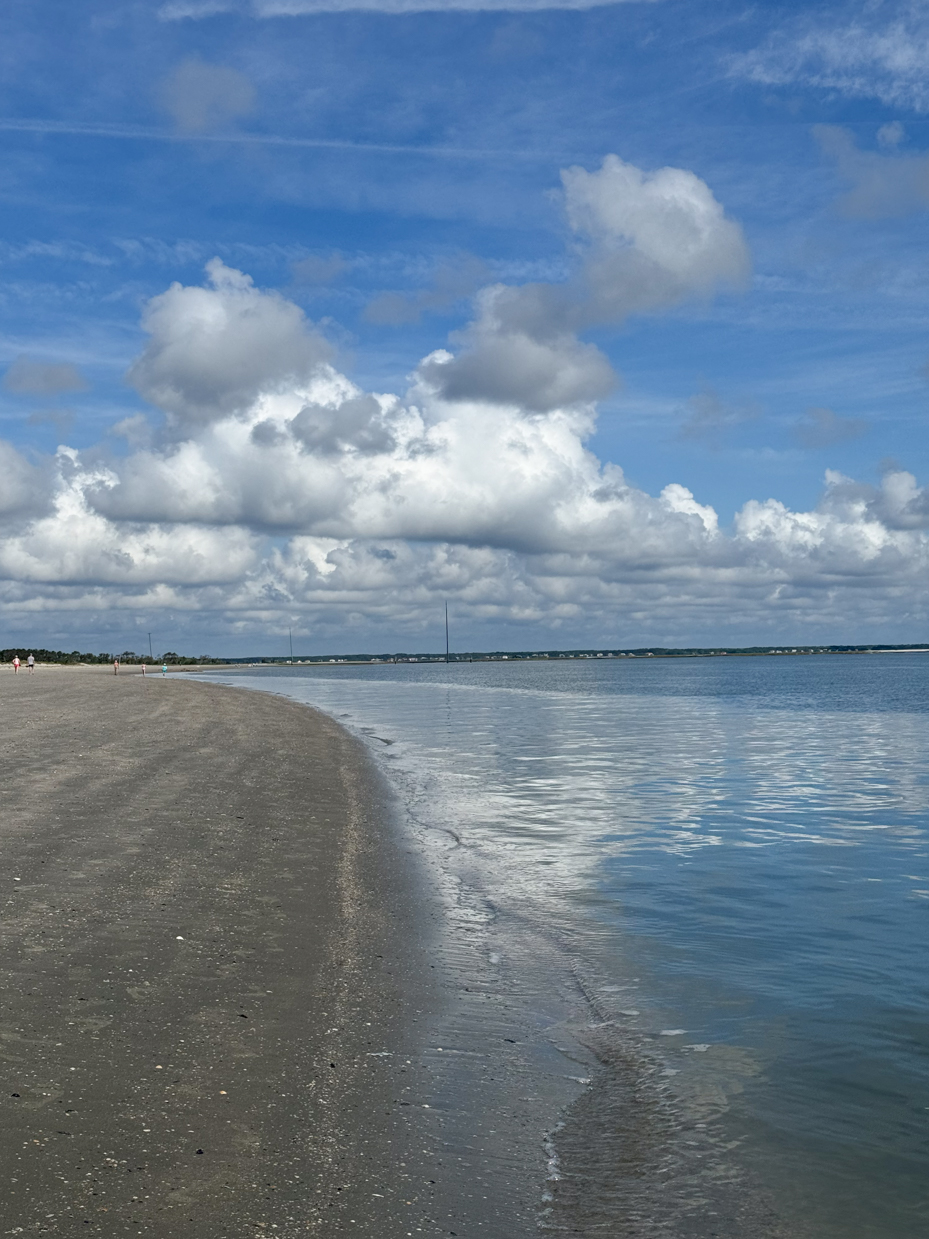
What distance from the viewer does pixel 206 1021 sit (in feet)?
26.8

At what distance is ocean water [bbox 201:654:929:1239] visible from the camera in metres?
6.23

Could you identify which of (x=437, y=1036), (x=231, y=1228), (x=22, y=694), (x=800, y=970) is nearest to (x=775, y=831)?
(x=800, y=970)

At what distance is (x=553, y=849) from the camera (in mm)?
17719

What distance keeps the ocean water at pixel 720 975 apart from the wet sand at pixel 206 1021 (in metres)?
1.26

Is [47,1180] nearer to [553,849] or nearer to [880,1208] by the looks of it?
[880,1208]

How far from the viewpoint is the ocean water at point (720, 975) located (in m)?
6.23

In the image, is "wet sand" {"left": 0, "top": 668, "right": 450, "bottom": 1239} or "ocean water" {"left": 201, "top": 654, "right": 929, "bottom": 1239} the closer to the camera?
"wet sand" {"left": 0, "top": 668, "right": 450, "bottom": 1239}

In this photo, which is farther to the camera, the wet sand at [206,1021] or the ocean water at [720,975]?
the ocean water at [720,975]

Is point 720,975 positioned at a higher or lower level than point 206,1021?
lower

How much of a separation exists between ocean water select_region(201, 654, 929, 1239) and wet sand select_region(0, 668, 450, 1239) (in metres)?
1.26

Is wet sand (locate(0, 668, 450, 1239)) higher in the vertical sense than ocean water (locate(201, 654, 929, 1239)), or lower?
higher

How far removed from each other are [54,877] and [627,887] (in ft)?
25.4

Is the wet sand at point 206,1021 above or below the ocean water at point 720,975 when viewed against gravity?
above

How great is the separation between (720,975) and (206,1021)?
5.32m
